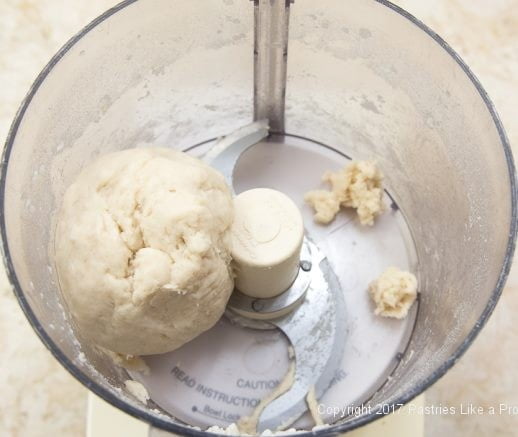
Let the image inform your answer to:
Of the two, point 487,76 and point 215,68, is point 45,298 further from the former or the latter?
point 487,76

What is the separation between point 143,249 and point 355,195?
0.33m

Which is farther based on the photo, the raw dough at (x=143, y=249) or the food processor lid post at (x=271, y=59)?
the food processor lid post at (x=271, y=59)

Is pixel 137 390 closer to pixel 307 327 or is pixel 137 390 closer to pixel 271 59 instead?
pixel 307 327

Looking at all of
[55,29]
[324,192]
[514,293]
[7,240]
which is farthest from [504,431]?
[55,29]

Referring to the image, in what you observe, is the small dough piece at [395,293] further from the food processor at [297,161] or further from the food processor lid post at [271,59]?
the food processor lid post at [271,59]

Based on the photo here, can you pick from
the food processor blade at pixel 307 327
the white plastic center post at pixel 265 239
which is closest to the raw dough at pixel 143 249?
the white plastic center post at pixel 265 239

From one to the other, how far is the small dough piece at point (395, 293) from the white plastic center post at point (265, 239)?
0.44 feet

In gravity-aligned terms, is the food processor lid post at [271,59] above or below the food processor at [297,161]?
above

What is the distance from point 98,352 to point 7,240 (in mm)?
185

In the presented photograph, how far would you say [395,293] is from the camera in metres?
0.75

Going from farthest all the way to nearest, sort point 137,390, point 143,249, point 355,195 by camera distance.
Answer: point 355,195 → point 137,390 → point 143,249

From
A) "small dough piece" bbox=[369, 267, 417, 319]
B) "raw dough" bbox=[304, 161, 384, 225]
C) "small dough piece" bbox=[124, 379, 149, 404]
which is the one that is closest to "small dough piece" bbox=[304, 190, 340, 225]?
"raw dough" bbox=[304, 161, 384, 225]

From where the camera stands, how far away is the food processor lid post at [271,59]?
2.36 ft

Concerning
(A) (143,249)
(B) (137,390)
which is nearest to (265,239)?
(A) (143,249)
